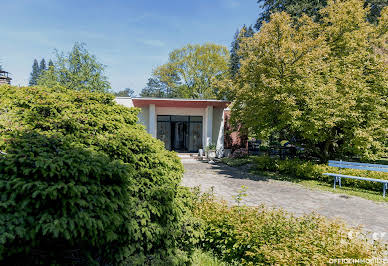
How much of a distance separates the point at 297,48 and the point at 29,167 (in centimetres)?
1018

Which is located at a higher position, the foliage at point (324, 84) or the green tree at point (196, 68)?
the green tree at point (196, 68)

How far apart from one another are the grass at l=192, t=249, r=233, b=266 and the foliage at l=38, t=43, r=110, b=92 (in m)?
16.0

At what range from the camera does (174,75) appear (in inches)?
1491

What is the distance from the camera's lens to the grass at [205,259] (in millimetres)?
3463

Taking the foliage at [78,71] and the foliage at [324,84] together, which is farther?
the foliage at [78,71]

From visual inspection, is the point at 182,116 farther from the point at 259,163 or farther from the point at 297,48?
the point at 297,48

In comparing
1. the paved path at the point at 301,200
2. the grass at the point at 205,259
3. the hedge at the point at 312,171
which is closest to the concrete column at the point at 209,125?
the hedge at the point at 312,171

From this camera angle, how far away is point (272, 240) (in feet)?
10.7

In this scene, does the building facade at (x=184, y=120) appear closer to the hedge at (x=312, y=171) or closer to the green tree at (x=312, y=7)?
the hedge at (x=312, y=171)

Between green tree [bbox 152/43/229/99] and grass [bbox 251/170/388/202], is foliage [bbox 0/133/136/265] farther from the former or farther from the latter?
green tree [bbox 152/43/229/99]

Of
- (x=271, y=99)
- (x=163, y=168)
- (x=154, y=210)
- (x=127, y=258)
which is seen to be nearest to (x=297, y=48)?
(x=271, y=99)

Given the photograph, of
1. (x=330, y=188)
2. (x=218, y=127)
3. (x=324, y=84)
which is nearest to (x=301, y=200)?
(x=330, y=188)

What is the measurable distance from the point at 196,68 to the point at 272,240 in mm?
34652

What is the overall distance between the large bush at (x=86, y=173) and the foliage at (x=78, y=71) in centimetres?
1424
